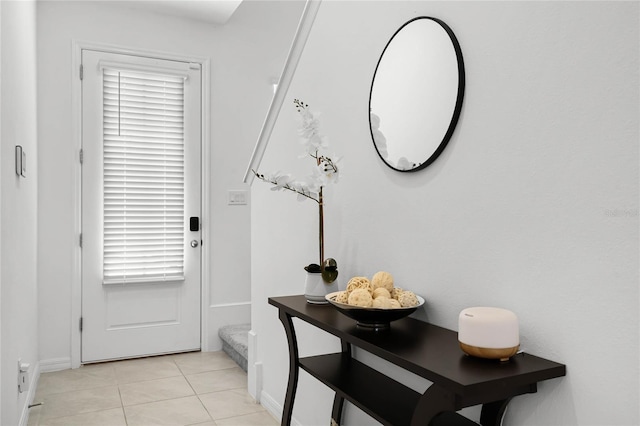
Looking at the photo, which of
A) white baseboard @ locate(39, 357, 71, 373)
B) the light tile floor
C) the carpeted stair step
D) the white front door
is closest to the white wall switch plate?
the white front door

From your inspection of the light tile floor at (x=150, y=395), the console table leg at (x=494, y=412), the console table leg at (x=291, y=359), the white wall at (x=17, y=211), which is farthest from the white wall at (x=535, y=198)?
the white wall at (x=17, y=211)

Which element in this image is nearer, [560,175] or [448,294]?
[560,175]

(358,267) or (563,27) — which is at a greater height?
(563,27)

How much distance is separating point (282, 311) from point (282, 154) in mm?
912

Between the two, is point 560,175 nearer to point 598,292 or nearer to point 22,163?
point 598,292

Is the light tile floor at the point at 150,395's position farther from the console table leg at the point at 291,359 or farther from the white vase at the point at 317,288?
the white vase at the point at 317,288

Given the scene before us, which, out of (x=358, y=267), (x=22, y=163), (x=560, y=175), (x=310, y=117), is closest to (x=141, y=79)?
(x=22, y=163)

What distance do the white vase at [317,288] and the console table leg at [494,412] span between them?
72cm

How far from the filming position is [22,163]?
2396mm

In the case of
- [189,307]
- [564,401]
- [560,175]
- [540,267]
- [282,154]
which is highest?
[282,154]

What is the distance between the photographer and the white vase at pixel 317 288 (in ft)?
5.94

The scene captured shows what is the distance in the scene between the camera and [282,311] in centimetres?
187

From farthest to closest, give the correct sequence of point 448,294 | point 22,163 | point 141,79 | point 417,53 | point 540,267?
1. point 141,79
2. point 22,163
3. point 417,53
4. point 448,294
5. point 540,267

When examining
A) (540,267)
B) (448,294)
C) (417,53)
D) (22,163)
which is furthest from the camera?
(22,163)
